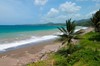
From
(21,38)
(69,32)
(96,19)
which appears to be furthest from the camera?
(21,38)

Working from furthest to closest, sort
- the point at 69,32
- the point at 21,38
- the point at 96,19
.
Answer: the point at 21,38, the point at 96,19, the point at 69,32

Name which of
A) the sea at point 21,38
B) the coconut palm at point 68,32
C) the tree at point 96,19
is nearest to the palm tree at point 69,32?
the coconut palm at point 68,32

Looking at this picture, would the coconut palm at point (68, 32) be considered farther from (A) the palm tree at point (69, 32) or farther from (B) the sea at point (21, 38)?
(B) the sea at point (21, 38)

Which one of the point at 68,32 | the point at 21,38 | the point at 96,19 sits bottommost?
the point at 21,38

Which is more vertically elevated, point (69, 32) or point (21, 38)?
point (69, 32)

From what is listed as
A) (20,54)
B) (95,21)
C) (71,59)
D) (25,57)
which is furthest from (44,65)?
(95,21)

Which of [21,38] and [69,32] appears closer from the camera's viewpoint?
[69,32]

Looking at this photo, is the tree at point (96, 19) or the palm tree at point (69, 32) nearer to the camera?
the palm tree at point (69, 32)

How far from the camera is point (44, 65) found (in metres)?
19.6

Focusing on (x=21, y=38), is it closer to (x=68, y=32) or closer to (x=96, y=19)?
(x=96, y=19)

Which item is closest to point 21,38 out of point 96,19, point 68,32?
point 96,19

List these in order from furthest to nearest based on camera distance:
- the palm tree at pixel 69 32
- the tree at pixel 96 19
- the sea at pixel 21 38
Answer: the sea at pixel 21 38
the tree at pixel 96 19
the palm tree at pixel 69 32

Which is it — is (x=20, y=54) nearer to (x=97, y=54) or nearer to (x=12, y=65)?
(x=12, y=65)

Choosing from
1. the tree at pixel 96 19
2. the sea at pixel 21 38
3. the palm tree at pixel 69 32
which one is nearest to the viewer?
the palm tree at pixel 69 32
